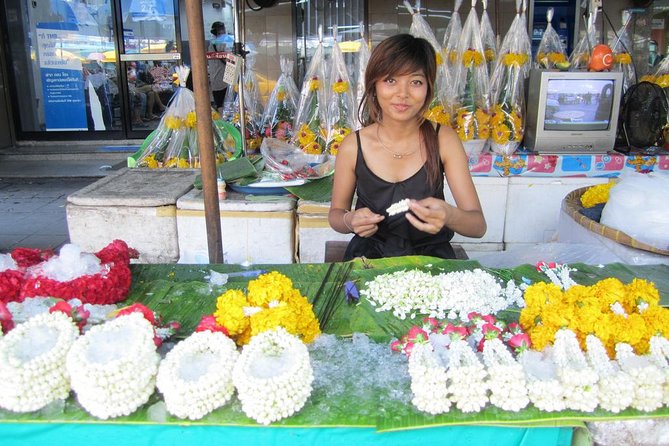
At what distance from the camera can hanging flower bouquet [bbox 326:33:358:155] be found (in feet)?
13.1

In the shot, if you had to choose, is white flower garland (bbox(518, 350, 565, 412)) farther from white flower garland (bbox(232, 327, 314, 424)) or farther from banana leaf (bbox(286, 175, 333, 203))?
banana leaf (bbox(286, 175, 333, 203))

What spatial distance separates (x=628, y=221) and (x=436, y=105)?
1.69 metres

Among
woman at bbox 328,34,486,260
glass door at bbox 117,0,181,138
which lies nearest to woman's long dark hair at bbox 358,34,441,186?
woman at bbox 328,34,486,260

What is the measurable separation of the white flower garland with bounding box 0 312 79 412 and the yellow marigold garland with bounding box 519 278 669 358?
115 cm

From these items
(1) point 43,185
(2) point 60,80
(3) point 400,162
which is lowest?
(1) point 43,185

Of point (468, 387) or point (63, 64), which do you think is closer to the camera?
point (468, 387)

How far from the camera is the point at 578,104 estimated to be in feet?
12.0

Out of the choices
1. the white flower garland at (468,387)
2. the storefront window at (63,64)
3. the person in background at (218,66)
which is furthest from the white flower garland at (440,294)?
the storefront window at (63,64)

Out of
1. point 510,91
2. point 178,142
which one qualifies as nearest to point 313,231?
point 178,142

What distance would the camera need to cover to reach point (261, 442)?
1.22 metres

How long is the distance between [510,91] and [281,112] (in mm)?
1746

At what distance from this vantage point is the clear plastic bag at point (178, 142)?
4062mm

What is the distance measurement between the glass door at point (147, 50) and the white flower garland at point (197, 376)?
6.91m

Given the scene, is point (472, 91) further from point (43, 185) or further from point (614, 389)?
point (43, 185)
